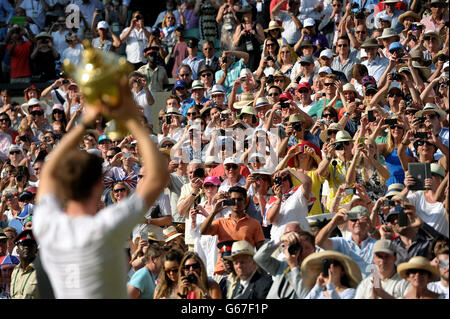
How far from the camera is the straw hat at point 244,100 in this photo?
12.5 meters

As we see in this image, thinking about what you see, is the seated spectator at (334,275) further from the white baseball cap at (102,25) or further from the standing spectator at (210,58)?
the white baseball cap at (102,25)

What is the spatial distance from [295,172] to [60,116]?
19.8 ft

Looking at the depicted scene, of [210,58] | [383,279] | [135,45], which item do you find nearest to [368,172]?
[383,279]

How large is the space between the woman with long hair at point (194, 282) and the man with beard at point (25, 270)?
1.70 meters

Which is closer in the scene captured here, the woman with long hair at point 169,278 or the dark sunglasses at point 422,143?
the woman with long hair at point 169,278

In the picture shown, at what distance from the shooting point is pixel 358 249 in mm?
7715

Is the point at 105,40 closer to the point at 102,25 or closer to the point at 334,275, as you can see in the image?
the point at 102,25

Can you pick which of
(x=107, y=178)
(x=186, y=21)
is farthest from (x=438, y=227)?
(x=186, y=21)

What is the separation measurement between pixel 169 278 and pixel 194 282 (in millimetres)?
350

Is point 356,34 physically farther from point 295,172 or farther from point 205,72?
point 295,172

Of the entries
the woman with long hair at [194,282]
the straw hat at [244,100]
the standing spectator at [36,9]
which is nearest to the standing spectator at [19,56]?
the standing spectator at [36,9]

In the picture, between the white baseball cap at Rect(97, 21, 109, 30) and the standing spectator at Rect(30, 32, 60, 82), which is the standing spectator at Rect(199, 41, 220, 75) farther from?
the standing spectator at Rect(30, 32, 60, 82)

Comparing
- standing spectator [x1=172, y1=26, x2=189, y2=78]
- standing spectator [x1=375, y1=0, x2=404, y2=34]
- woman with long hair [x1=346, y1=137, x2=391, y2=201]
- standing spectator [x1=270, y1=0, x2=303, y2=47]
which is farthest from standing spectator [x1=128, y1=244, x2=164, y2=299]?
standing spectator [x1=172, y1=26, x2=189, y2=78]

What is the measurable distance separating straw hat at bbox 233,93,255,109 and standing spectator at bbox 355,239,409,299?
5.61 m
